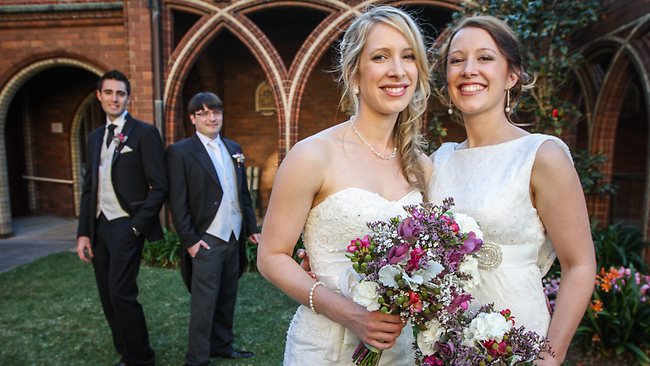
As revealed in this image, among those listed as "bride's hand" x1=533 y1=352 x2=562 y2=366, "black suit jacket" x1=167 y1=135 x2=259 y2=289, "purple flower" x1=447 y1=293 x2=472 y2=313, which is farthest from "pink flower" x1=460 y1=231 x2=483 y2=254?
"black suit jacket" x1=167 y1=135 x2=259 y2=289

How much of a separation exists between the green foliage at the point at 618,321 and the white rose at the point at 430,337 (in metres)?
3.36

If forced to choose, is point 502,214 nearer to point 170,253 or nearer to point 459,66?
point 459,66

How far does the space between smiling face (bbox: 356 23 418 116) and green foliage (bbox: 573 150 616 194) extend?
17.3ft

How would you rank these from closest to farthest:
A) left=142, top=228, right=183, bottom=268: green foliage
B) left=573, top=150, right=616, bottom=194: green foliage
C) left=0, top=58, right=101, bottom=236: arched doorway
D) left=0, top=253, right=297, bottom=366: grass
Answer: left=0, top=253, right=297, bottom=366: grass, left=573, top=150, right=616, bottom=194: green foliage, left=142, top=228, right=183, bottom=268: green foliage, left=0, top=58, right=101, bottom=236: arched doorway

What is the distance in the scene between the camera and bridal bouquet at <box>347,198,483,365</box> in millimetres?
1132

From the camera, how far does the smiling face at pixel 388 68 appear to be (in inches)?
63.9

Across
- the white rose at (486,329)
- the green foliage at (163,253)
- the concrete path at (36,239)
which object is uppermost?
the white rose at (486,329)

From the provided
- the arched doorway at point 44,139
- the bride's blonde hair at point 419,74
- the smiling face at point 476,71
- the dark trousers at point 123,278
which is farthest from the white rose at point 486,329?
the arched doorway at point 44,139

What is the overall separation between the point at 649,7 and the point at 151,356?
6833 millimetres

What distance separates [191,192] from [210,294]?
92 centimetres

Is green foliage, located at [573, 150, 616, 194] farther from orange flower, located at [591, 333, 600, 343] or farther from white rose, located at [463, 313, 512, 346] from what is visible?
white rose, located at [463, 313, 512, 346]

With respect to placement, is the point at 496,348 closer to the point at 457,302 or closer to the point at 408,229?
the point at 457,302

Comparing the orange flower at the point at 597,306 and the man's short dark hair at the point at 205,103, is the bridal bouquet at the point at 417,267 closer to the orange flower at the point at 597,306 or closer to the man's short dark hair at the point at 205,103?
the man's short dark hair at the point at 205,103

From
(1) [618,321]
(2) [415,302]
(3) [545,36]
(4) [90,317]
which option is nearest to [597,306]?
(1) [618,321]
